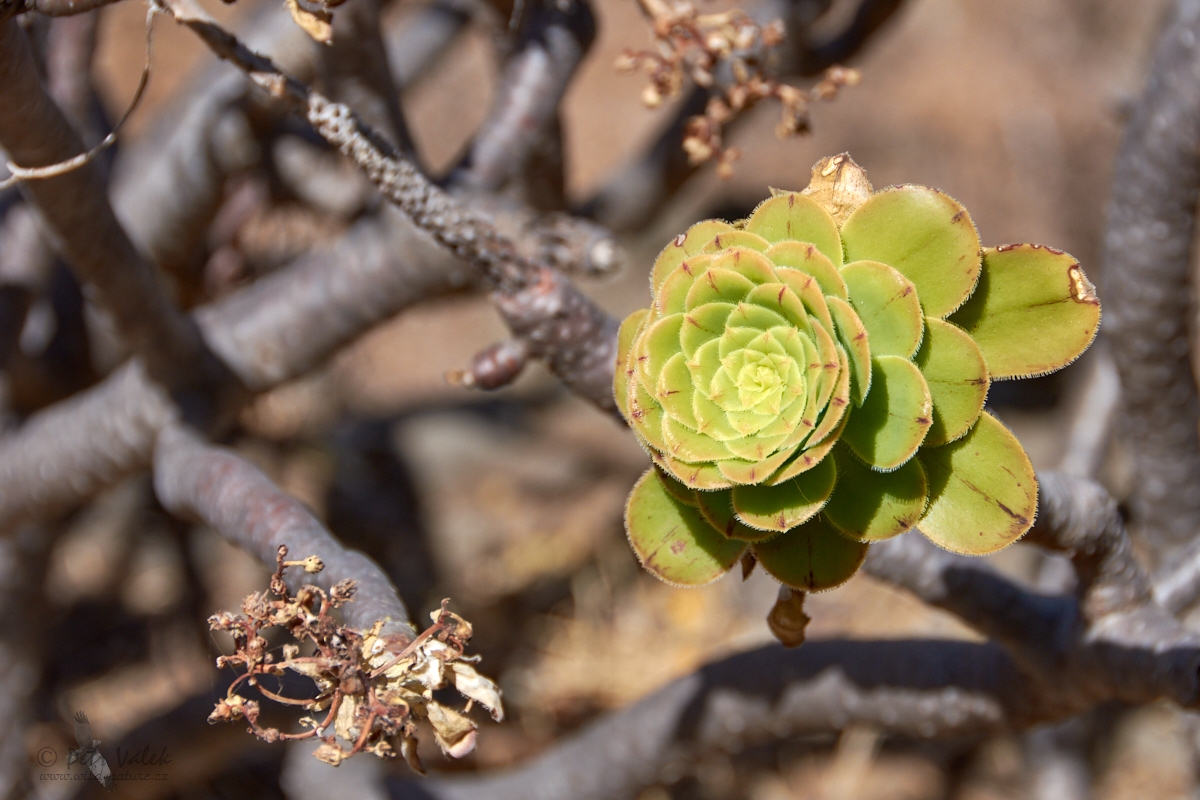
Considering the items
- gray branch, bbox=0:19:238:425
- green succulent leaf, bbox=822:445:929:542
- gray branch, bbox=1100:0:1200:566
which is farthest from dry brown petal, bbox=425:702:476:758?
gray branch, bbox=1100:0:1200:566

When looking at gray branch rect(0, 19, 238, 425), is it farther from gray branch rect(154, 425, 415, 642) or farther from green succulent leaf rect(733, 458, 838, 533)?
green succulent leaf rect(733, 458, 838, 533)

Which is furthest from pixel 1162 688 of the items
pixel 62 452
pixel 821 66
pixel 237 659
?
pixel 62 452

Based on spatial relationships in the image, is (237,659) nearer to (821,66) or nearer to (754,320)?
(754,320)

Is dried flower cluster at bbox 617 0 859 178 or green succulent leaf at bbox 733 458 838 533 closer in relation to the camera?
green succulent leaf at bbox 733 458 838 533

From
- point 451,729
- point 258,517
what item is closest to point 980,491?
point 451,729

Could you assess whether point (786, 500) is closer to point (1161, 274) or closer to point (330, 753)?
point (330, 753)

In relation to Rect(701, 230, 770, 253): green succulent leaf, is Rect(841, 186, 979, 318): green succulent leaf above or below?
below
